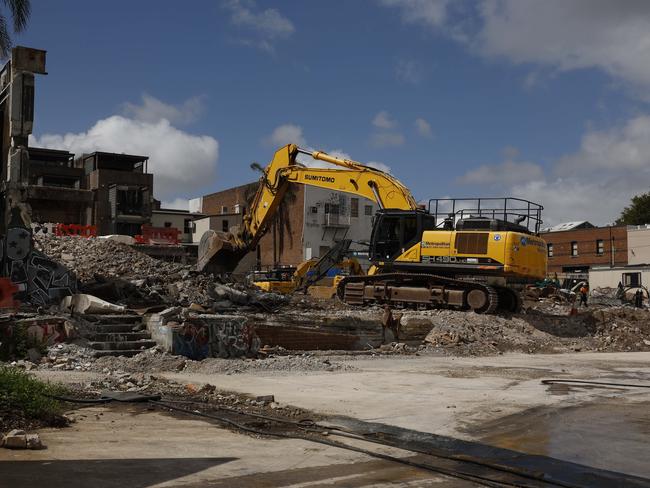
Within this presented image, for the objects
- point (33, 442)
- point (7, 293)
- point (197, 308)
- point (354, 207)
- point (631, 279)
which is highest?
point (354, 207)

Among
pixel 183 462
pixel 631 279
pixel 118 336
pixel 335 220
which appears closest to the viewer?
pixel 183 462

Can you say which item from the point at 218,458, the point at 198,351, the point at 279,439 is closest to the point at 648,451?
the point at 279,439

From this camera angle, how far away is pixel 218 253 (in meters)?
24.0

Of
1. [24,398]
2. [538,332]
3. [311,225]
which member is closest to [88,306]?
[24,398]

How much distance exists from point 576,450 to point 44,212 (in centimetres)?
6429

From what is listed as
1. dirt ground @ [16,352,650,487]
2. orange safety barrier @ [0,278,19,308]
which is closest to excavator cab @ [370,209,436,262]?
dirt ground @ [16,352,650,487]

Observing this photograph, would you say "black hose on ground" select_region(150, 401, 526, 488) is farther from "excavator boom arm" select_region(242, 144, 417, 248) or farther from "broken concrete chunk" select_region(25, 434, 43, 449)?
"excavator boom arm" select_region(242, 144, 417, 248)

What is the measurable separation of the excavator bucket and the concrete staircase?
8251mm

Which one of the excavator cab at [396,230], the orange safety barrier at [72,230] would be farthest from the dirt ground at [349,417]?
the orange safety barrier at [72,230]

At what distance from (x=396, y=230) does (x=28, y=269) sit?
40.1 feet

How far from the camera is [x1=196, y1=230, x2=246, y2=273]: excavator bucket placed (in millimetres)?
23984

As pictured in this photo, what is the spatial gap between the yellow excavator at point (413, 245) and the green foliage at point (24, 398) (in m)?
16.0

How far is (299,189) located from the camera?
63875mm

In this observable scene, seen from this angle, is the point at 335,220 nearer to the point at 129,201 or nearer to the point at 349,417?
the point at 129,201
